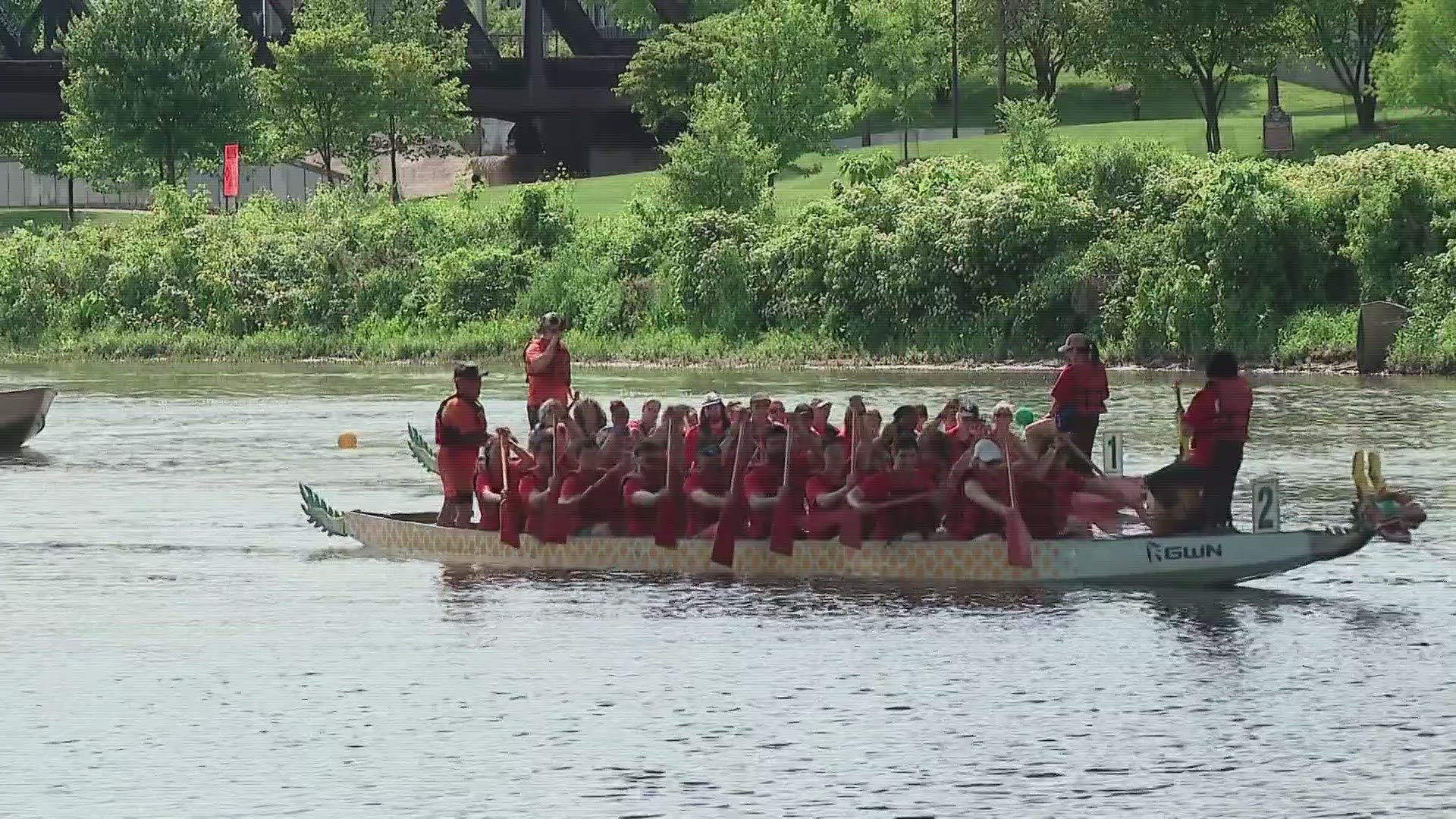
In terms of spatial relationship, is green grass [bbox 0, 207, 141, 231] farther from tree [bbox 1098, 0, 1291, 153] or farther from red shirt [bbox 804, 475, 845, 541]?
red shirt [bbox 804, 475, 845, 541]

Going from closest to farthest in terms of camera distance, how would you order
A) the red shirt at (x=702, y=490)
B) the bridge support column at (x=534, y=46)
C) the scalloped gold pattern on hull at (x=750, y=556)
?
the scalloped gold pattern on hull at (x=750, y=556) < the red shirt at (x=702, y=490) < the bridge support column at (x=534, y=46)

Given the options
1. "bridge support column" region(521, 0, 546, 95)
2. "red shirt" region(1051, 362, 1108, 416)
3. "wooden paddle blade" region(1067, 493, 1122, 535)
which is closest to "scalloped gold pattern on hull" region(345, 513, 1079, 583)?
"wooden paddle blade" region(1067, 493, 1122, 535)

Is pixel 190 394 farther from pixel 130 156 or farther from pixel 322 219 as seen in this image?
pixel 130 156

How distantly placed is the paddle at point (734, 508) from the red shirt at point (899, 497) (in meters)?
1.06

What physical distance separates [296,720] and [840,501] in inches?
239

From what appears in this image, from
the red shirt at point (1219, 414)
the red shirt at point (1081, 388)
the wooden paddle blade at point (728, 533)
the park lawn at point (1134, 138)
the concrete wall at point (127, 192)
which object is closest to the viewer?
the red shirt at point (1219, 414)

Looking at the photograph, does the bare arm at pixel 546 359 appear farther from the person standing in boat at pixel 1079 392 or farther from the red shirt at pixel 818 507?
the red shirt at pixel 818 507

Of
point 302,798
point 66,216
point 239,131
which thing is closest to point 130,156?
point 239,131

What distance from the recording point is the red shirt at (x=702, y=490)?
22312mm

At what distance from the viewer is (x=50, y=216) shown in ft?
319

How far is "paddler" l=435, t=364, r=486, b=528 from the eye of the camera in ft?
78.1

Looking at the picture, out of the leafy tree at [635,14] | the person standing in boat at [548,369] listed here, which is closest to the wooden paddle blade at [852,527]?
the person standing in boat at [548,369]

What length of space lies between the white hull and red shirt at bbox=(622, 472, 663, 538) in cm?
1630

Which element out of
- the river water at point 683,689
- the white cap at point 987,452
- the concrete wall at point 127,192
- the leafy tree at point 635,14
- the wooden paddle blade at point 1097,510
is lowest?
the river water at point 683,689
